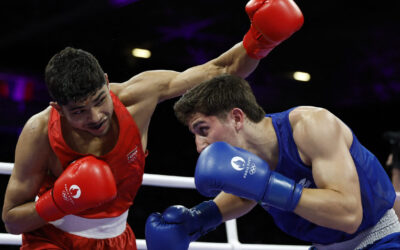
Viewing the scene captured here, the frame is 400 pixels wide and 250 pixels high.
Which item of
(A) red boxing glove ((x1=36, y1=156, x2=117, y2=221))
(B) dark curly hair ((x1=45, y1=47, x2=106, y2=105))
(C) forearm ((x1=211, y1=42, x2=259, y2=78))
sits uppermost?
(B) dark curly hair ((x1=45, y1=47, x2=106, y2=105))

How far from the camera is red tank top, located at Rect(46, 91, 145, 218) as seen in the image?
81.0 inches

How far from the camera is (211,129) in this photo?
1926mm

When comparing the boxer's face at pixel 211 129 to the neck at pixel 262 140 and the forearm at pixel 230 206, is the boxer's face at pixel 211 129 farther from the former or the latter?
the forearm at pixel 230 206

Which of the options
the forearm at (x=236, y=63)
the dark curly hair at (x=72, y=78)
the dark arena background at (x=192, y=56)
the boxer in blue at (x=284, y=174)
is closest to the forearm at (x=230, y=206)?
the boxer in blue at (x=284, y=174)

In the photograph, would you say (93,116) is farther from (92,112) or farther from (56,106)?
(56,106)

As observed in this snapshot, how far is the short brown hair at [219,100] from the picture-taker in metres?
1.92

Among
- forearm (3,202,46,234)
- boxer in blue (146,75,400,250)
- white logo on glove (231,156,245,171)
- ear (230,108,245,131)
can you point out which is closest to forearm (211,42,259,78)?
boxer in blue (146,75,400,250)

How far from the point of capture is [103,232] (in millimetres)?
2119

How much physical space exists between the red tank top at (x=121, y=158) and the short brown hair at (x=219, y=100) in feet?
0.90

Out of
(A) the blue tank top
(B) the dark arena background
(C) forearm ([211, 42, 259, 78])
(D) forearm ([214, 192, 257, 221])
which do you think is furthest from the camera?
(B) the dark arena background

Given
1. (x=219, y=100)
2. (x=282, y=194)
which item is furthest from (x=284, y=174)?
(x=219, y=100)

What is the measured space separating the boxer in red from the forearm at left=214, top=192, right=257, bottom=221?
0.36 metres

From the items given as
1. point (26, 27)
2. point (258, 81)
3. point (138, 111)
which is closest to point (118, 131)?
point (138, 111)

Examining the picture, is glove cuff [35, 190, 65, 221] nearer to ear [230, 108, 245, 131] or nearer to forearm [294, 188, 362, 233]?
ear [230, 108, 245, 131]
